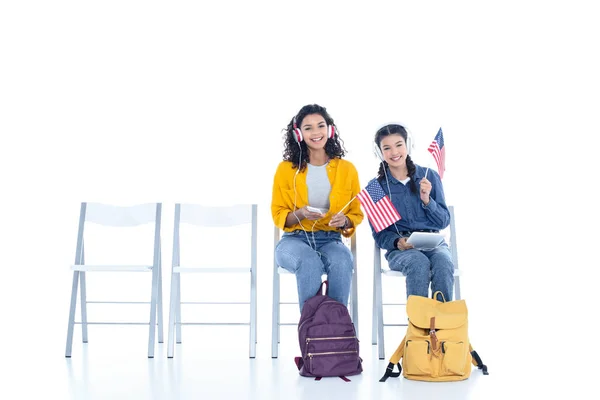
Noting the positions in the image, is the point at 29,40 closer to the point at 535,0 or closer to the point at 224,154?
the point at 224,154

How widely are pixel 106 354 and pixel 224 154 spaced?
1.61 meters

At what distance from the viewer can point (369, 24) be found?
4.64 m

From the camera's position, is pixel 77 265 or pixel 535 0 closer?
pixel 77 265

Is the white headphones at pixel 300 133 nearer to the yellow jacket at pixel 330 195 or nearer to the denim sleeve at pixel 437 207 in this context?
the yellow jacket at pixel 330 195

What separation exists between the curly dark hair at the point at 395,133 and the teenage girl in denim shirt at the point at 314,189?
0.48ft

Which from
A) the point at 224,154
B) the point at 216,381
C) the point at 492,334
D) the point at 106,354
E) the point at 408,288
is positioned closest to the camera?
the point at 216,381

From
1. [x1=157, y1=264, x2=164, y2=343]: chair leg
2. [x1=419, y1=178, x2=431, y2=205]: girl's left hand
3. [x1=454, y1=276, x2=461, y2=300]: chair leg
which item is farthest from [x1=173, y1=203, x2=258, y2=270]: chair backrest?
[x1=454, y1=276, x2=461, y2=300]: chair leg

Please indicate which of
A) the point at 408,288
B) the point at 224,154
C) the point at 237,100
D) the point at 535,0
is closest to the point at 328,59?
the point at 237,100

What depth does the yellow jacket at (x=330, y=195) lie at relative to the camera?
137 inches

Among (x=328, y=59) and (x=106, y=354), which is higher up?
(x=328, y=59)

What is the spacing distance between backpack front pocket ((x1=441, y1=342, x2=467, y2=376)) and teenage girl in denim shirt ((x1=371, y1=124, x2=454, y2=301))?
424 mm

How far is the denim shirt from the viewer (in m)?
3.37

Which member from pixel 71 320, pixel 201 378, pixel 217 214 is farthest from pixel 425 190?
pixel 71 320

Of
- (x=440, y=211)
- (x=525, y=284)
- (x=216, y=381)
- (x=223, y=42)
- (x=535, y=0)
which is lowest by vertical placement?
(x=216, y=381)
